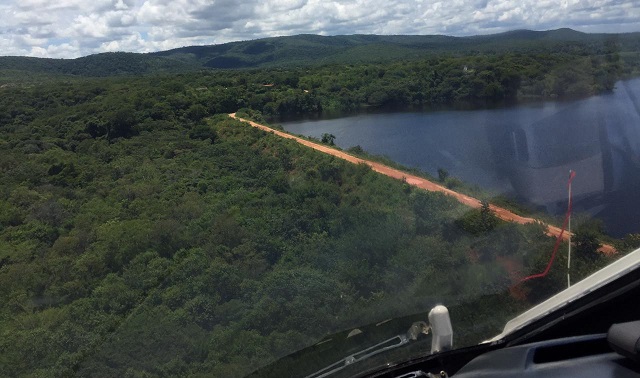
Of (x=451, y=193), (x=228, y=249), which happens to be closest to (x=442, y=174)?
(x=451, y=193)

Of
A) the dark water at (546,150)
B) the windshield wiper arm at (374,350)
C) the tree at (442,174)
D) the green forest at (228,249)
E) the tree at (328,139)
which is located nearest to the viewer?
the windshield wiper arm at (374,350)

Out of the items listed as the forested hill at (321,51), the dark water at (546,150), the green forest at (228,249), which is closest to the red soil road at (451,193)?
the green forest at (228,249)

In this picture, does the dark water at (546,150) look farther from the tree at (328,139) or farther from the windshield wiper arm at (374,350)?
the windshield wiper arm at (374,350)

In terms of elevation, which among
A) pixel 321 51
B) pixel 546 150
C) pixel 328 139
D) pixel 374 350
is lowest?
pixel 546 150

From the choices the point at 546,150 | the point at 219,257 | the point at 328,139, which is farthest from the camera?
the point at 328,139

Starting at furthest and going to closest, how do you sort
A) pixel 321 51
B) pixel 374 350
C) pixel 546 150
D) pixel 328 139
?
pixel 321 51, pixel 328 139, pixel 546 150, pixel 374 350

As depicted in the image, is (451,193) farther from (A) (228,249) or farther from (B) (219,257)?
(B) (219,257)

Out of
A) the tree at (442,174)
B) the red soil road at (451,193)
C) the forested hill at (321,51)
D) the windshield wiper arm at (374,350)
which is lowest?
the tree at (442,174)

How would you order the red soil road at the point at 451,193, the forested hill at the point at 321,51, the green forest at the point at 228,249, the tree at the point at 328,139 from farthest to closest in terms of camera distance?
the tree at the point at 328,139 < the forested hill at the point at 321,51 < the red soil road at the point at 451,193 < the green forest at the point at 228,249
